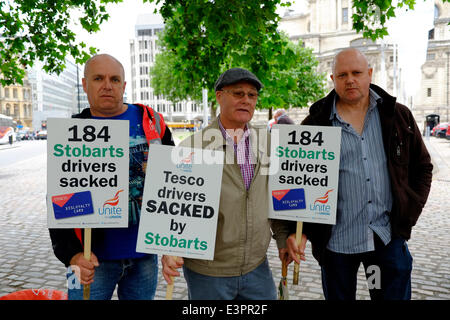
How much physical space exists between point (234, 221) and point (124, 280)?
3.15 feet

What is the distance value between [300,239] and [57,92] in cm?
15987

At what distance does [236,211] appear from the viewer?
9.45 ft

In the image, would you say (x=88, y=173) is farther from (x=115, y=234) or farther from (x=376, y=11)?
(x=376, y=11)

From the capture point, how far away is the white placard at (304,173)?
307cm

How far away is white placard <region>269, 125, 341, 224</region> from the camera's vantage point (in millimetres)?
3068

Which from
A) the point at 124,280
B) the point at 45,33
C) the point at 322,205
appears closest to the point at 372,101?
the point at 322,205

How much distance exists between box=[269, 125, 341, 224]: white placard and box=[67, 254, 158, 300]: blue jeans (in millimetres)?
987

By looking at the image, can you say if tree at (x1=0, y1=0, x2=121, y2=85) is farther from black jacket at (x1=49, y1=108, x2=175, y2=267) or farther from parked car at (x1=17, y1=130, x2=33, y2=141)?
parked car at (x1=17, y1=130, x2=33, y2=141)

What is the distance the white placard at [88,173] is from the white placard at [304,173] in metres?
1.06

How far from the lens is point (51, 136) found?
2.88 m

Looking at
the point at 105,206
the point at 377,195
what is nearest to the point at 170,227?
the point at 105,206

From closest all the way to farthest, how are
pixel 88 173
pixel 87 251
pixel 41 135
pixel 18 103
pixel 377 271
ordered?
pixel 87 251 < pixel 88 173 < pixel 377 271 < pixel 41 135 < pixel 18 103

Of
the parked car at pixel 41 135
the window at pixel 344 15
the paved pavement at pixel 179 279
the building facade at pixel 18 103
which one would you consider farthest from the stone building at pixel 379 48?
the paved pavement at pixel 179 279
